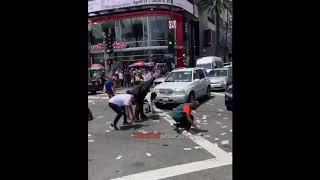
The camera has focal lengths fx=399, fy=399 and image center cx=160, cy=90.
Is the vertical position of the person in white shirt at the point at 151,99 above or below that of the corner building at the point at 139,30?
below

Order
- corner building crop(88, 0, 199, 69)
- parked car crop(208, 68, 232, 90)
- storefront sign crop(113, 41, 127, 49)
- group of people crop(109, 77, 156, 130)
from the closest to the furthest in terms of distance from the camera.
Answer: group of people crop(109, 77, 156, 130), parked car crop(208, 68, 232, 90), corner building crop(88, 0, 199, 69), storefront sign crop(113, 41, 127, 49)

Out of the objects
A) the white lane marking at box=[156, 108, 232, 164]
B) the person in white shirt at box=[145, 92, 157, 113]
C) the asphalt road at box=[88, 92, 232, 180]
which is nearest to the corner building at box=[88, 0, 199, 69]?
the person in white shirt at box=[145, 92, 157, 113]

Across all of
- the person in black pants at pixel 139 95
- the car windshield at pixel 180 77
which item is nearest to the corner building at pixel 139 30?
the car windshield at pixel 180 77

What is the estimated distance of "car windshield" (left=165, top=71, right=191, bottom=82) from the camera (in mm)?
16991

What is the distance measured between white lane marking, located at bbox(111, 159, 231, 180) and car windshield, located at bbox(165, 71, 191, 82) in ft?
30.5

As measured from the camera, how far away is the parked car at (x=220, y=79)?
23188 millimetres

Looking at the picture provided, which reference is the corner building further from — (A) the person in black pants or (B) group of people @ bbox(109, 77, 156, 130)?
(A) the person in black pants

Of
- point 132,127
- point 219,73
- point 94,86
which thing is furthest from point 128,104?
point 94,86

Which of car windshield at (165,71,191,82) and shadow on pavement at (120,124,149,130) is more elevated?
car windshield at (165,71,191,82)

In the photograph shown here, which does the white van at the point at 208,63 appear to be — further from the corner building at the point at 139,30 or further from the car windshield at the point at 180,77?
the car windshield at the point at 180,77

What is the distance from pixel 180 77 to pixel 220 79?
22.5 feet
